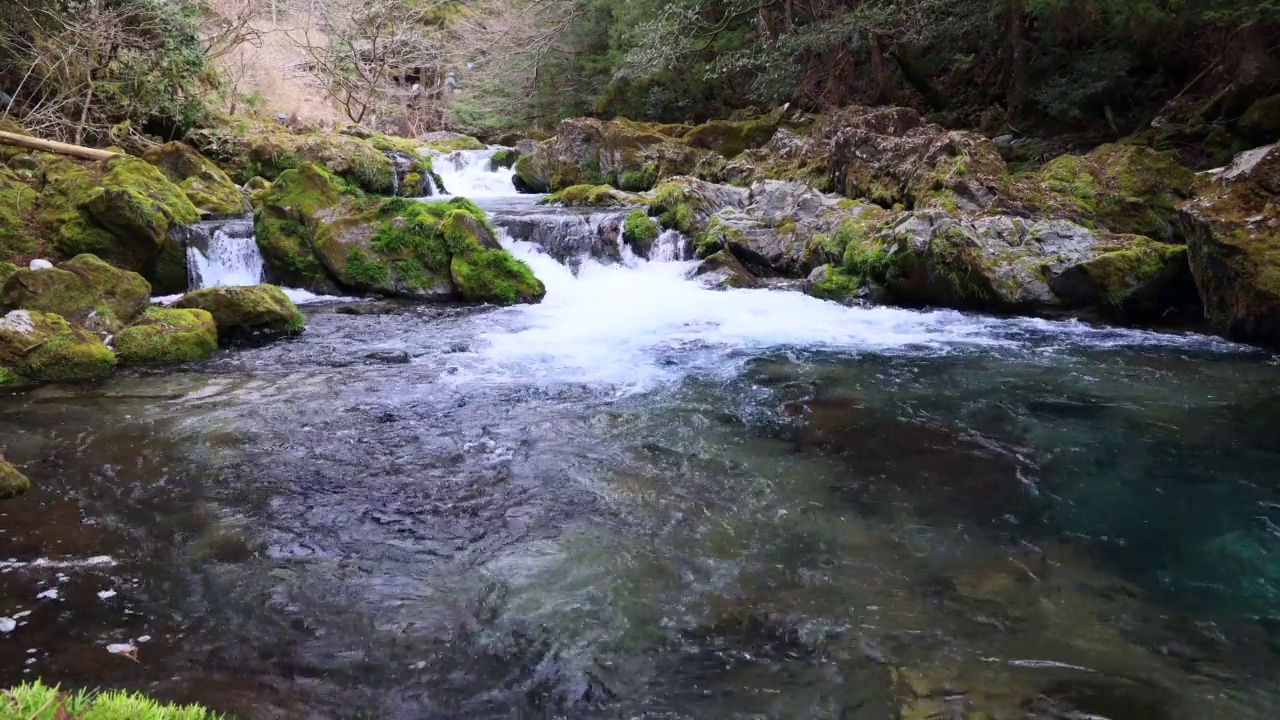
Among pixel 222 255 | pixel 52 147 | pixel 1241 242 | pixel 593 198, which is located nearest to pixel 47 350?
pixel 222 255

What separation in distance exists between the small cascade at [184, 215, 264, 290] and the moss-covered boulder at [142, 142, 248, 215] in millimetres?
2604

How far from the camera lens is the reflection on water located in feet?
10.1

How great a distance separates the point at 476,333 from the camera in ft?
29.9

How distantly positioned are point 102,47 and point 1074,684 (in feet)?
55.8

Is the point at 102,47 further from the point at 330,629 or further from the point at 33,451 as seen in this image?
the point at 330,629

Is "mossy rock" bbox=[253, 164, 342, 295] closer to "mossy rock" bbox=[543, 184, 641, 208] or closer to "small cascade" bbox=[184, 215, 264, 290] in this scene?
"small cascade" bbox=[184, 215, 264, 290]

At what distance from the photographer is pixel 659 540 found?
166 inches

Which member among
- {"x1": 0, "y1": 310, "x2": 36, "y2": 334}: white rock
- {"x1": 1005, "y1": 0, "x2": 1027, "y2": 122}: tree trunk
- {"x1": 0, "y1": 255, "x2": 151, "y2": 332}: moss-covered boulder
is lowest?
{"x1": 0, "y1": 310, "x2": 36, "y2": 334}: white rock

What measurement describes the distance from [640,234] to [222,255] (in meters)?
6.46

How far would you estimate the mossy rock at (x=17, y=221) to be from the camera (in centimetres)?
976

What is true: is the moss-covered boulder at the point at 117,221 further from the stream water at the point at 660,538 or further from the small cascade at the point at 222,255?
the stream water at the point at 660,538

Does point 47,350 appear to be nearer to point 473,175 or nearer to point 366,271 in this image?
point 366,271

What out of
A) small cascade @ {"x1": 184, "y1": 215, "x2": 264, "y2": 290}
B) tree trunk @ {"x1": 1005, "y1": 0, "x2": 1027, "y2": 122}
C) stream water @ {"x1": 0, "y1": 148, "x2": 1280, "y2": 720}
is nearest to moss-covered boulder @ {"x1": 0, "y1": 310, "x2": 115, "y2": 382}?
stream water @ {"x1": 0, "y1": 148, "x2": 1280, "y2": 720}

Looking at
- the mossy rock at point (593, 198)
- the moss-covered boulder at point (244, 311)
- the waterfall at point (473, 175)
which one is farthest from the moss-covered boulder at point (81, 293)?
the waterfall at point (473, 175)
